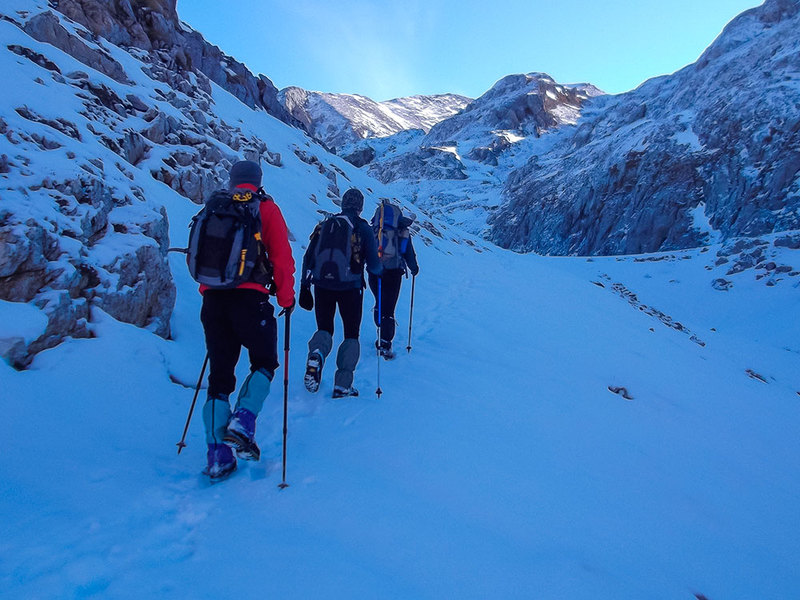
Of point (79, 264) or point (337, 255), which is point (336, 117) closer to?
point (79, 264)

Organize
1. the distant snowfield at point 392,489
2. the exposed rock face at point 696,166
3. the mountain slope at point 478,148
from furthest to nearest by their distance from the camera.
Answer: the mountain slope at point 478,148
the exposed rock face at point 696,166
the distant snowfield at point 392,489

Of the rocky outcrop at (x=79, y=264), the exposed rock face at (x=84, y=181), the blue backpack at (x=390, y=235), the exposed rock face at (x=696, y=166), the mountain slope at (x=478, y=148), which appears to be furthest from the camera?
the mountain slope at (x=478, y=148)

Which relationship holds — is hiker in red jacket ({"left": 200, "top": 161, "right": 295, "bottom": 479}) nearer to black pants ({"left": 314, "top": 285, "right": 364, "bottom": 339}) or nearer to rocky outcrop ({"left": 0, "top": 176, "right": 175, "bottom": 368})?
black pants ({"left": 314, "top": 285, "right": 364, "bottom": 339})

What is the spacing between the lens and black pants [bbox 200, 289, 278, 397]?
128 inches

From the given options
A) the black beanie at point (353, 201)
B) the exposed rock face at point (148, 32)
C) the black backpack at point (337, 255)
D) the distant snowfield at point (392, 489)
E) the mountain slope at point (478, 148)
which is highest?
the mountain slope at point (478, 148)

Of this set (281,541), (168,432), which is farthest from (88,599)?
(168,432)

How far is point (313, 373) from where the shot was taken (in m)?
4.70

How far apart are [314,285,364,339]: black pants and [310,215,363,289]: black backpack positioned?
16 cm

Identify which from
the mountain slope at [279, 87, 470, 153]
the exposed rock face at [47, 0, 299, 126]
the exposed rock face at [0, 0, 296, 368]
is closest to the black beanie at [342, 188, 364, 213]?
the exposed rock face at [0, 0, 296, 368]

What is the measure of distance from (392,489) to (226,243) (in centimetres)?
209

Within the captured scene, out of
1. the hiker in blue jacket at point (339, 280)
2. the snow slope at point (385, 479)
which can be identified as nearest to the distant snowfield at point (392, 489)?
the snow slope at point (385, 479)

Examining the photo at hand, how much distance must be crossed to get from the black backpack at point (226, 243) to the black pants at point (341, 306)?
1.60 metres

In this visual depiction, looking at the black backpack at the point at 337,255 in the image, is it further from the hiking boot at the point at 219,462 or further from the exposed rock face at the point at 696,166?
the exposed rock face at the point at 696,166

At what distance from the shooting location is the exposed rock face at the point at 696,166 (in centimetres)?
4075
